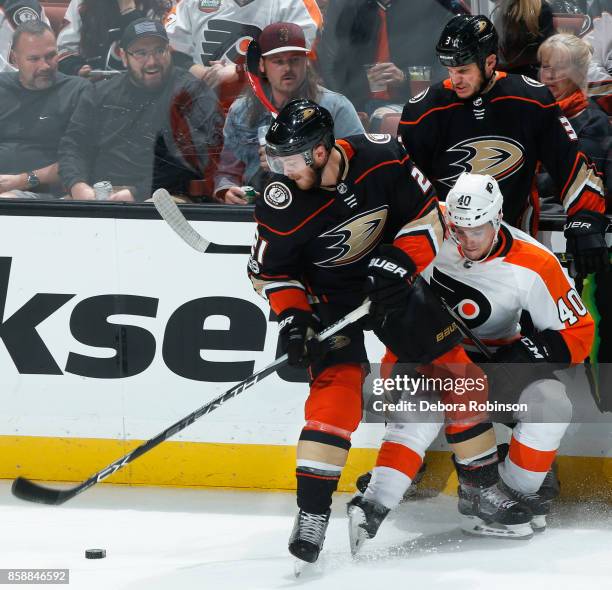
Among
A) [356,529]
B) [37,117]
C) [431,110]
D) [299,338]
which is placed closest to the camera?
[299,338]

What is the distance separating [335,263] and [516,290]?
1.85 feet

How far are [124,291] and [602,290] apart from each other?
1.61 meters

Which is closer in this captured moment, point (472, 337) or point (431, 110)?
point (472, 337)

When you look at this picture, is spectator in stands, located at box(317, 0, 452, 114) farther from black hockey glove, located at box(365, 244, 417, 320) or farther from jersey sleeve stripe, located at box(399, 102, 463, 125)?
black hockey glove, located at box(365, 244, 417, 320)

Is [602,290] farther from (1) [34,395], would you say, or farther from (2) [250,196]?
(1) [34,395]

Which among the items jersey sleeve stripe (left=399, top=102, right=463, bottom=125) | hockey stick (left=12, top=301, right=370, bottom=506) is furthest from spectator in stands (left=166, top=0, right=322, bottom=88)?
hockey stick (left=12, top=301, right=370, bottom=506)

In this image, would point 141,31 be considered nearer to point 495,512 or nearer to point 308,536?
point 308,536

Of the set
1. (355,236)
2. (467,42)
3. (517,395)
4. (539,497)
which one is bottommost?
(539,497)

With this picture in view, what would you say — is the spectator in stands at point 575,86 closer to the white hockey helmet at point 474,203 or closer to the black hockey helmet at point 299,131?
the white hockey helmet at point 474,203

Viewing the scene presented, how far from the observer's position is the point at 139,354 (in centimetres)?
382

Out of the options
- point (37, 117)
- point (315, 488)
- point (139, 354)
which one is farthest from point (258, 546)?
point (37, 117)

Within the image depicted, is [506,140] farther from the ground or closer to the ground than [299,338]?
farther from the ground

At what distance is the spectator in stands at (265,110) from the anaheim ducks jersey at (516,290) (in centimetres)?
73

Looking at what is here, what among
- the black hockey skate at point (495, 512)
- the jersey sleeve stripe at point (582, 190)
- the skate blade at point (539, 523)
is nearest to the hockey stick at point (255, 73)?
the jersey sleeve stripe at point (582, 190)
